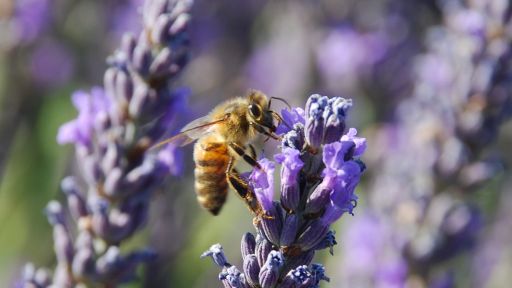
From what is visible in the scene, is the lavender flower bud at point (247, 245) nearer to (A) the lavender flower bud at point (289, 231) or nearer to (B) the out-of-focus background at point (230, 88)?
(A) the lavender flower bud at point (289, 231)

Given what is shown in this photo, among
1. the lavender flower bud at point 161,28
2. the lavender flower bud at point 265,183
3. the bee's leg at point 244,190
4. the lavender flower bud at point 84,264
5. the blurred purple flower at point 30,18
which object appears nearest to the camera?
the lavender flower bud at point 265,183

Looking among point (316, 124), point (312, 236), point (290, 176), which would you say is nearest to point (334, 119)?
point (316, 124)

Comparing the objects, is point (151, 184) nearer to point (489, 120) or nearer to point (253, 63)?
point (489, 120)

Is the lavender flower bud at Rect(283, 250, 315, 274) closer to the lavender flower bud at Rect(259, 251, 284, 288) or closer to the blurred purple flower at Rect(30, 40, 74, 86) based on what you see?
Answer: the lavender flower bud at Rect(259, 251, 284, 288)

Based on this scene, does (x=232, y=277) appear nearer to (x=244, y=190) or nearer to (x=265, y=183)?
(x=265, y=183)

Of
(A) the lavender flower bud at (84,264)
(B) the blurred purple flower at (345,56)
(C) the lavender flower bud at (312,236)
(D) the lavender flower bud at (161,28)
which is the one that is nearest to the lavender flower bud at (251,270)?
(C) the lavender flower bud at (312,236)

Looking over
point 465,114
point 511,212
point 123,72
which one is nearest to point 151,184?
point 123,72
